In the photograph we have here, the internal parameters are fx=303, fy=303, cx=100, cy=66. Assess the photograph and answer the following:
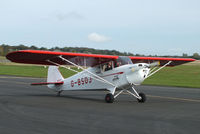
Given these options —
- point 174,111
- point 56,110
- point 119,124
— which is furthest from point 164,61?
point 119,124

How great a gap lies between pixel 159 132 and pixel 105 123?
1.84m

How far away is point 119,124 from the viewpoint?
870 cm

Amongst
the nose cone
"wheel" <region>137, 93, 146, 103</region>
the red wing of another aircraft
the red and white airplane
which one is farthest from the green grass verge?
the nose cone

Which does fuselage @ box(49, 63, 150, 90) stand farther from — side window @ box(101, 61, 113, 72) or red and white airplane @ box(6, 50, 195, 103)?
side window @ box(101, 61, 113, 72)

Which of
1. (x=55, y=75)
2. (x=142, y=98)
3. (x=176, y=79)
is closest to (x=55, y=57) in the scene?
(x=55, y=75)

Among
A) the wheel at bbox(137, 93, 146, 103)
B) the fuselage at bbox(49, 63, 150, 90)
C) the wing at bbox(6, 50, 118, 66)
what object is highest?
the wing at bbox(6, 50, 118, 66)

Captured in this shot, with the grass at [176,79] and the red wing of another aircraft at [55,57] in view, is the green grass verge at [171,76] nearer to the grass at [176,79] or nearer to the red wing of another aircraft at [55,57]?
the grass at [176,79]

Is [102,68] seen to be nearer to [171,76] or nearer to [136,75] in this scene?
[136,75]

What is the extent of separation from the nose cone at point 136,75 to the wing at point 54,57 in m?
1.34

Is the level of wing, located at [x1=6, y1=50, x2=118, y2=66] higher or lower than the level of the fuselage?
higher

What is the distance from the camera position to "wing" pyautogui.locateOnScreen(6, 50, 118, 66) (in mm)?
13311

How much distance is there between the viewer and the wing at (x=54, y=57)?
13.3 metres

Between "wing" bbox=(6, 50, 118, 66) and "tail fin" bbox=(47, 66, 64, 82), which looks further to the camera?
"tail fin" bbox=(47, 66, 64, 82)

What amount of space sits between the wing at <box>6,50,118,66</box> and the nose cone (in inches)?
52.9
